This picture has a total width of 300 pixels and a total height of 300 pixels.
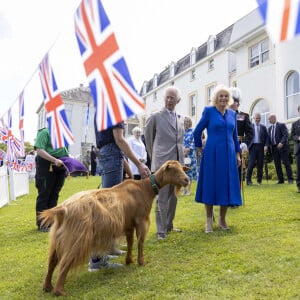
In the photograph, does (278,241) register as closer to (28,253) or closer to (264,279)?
(264,279)

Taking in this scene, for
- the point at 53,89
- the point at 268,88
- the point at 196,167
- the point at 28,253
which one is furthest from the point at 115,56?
the point at 268,88

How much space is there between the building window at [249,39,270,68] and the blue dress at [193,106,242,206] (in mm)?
17930

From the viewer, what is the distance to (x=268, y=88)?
2131cm

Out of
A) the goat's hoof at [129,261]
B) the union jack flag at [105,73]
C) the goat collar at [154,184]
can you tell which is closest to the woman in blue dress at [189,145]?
the goat collar at [154,184]

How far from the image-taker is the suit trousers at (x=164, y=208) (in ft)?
17.1

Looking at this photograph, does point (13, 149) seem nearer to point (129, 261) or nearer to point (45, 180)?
point (45, 180)

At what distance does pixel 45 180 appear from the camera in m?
6.17

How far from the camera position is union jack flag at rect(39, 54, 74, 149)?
4.88 m

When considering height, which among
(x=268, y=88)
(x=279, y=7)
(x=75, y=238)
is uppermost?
(x=268, y=88)

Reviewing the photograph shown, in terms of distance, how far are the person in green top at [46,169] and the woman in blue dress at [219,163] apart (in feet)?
7.87

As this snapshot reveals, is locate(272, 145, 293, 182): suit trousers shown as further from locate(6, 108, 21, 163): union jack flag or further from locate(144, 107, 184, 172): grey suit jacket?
locate(6, 108, 21, 163): union jack flag

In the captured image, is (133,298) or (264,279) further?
(264,279)

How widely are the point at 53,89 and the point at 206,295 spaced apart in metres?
3.35

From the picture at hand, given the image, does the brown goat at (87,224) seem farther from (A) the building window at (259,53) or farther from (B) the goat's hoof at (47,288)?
(A) the building window at (259,53)
